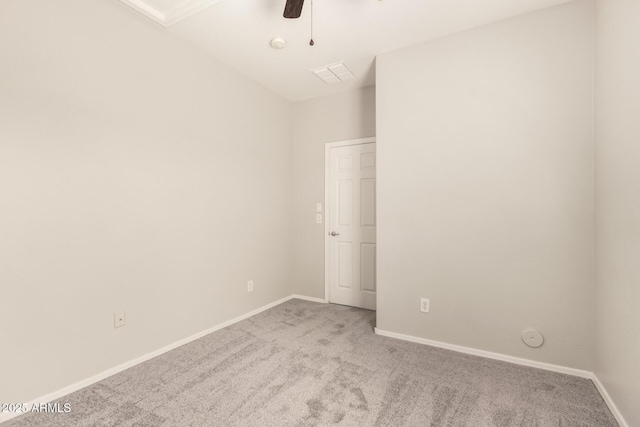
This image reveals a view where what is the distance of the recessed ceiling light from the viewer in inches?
102

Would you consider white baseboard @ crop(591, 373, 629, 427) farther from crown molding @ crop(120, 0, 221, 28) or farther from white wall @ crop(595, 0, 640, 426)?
crown molding @ crop(120, 0, 221, 28)

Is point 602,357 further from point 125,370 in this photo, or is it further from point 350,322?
point 125,370

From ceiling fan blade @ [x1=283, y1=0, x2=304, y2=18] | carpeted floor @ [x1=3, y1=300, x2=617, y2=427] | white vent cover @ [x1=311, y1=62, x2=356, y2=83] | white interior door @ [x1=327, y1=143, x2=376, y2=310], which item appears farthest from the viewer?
white interior door @ [x1=327, y1=143, x2=376, y2=310]

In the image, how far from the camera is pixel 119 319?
7.09ft

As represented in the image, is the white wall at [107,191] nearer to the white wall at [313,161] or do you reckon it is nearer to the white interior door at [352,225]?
the white wall at [313,161]

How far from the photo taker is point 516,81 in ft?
7.52

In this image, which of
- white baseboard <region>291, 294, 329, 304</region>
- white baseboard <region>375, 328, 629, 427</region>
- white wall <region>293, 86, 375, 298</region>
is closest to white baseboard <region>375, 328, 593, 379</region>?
white baseboard <region>375, 328, 629, 427</region>

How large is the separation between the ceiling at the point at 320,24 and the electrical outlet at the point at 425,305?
7.69 ft

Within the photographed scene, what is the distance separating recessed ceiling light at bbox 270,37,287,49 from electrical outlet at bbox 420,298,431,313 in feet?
8.63

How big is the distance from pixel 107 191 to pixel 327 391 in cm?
207

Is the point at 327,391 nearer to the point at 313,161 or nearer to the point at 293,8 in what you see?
the point at 293,8

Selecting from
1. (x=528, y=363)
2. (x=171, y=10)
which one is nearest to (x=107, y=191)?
(x=171, y=10)

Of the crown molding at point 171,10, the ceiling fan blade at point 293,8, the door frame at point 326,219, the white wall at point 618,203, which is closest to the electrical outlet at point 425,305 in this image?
the white wall at point 618,203

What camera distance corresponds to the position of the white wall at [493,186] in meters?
2.12
